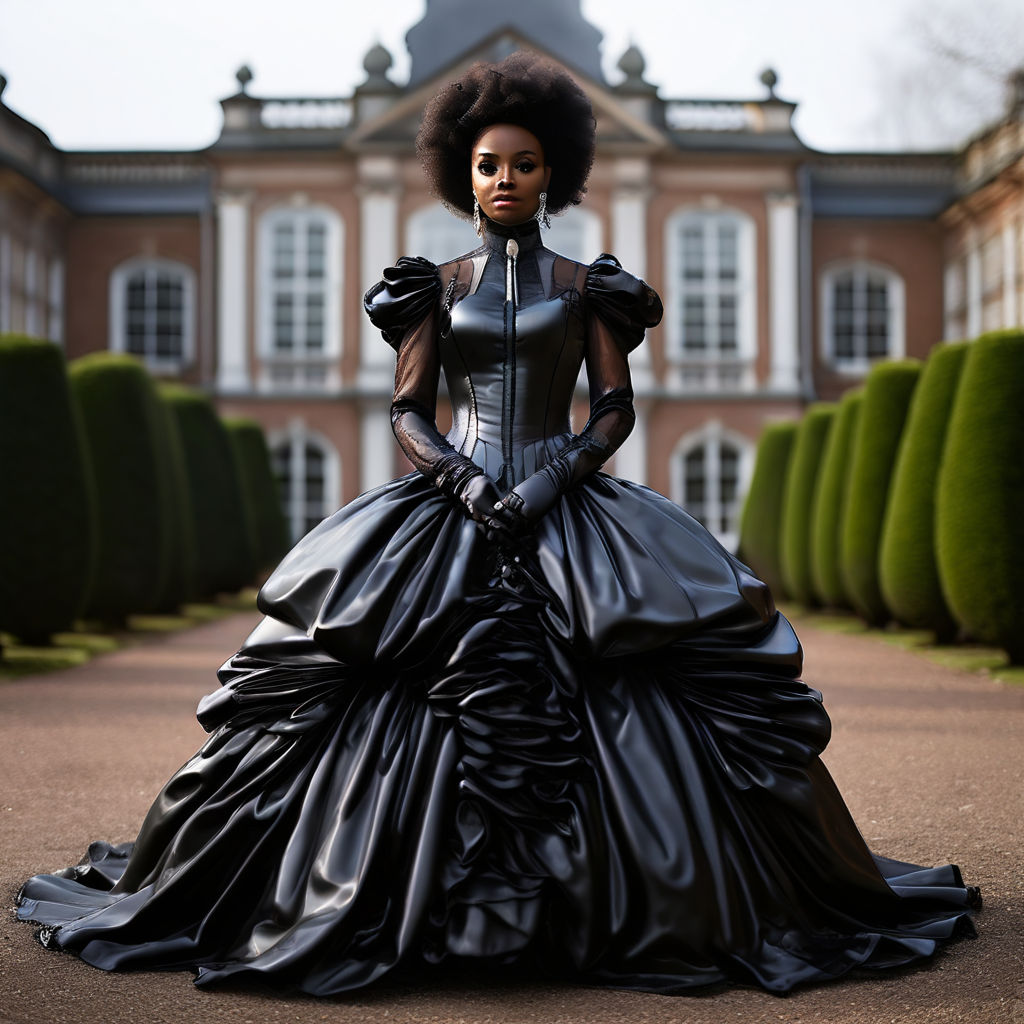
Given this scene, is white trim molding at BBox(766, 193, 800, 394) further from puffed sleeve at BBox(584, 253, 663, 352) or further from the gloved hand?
the gloved hand

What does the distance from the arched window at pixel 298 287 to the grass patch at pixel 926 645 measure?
11.5 m

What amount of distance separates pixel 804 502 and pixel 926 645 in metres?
3.60

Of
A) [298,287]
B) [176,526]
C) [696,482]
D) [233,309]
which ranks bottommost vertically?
[176,526]

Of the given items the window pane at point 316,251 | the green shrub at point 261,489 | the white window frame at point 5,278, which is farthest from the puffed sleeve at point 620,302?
the white window frame at point 5,278

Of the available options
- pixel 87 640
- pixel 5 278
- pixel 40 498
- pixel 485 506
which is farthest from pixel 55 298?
pixel 485 506

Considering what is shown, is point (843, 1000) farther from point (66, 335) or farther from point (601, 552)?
point (66, 335)

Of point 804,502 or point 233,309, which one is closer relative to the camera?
point 804,502

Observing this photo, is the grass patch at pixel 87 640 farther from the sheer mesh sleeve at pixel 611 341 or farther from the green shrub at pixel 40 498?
the sheer mesh sleeve at pixel 611 341

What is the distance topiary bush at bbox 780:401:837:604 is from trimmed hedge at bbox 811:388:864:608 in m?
0.96

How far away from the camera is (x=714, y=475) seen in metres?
21.5

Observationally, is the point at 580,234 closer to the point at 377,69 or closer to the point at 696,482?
the point at 377,69

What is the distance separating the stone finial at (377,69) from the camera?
21922 mm

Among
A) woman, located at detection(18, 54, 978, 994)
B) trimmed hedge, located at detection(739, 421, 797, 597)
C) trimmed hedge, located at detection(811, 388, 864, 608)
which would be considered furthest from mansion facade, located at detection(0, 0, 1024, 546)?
woman, located at detection(18, 54, 978, 994)

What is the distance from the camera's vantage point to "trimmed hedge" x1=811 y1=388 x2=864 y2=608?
1139cm
